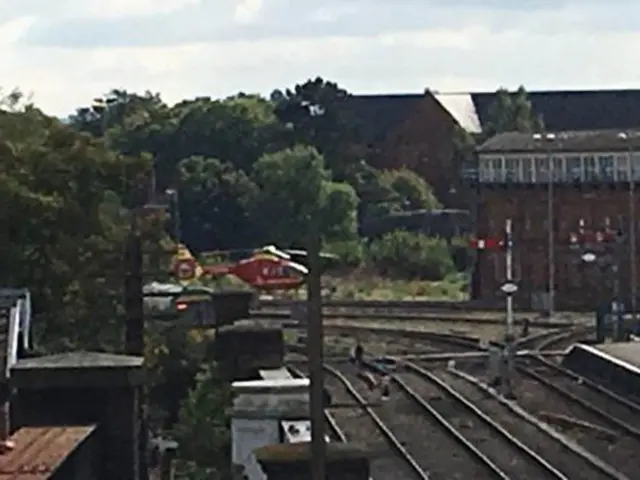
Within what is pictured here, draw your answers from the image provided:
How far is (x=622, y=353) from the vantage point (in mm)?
37281

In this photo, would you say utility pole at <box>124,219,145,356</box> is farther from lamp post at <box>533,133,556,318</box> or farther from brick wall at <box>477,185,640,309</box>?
brick wall at <box>477,185,640,309</box>

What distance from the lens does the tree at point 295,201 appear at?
83.9 meters

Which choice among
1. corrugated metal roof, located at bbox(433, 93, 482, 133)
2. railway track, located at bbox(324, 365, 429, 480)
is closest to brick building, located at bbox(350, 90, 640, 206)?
corrugated metal roof, located at bbox(433, 93, 482, 133)

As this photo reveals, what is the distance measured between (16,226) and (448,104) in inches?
2953

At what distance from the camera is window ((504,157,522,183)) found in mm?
68938

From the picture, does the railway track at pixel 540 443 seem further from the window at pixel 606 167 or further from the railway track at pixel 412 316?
the window at pixel 606 167

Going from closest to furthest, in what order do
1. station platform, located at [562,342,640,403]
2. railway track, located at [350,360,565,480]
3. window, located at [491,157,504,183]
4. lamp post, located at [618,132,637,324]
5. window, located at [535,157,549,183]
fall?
1. railway track, located at [350,360,565,480]
2. station platform, located at [562,342,640,403]
3. lamp post, located at [618,132,637,324]
4. window, located at [535,157,549,183]
5. window, located at [491,157,504,183]

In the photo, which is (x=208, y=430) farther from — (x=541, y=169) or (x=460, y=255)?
(x=460, y=255)

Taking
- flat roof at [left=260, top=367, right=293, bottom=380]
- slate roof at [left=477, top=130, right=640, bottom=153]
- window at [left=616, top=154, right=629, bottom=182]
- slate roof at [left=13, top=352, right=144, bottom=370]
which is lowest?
flat roof at [left=260, top=367, right=293, bottom=380]

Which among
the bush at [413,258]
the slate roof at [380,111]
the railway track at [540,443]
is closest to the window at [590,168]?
the bush at [413,258]

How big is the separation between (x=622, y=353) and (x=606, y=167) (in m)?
31.3

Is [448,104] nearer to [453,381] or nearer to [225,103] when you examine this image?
[225,103]

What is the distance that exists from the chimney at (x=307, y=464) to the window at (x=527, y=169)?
58991 millimetres

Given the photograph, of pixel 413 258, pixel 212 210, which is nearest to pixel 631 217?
pixel 413 258
